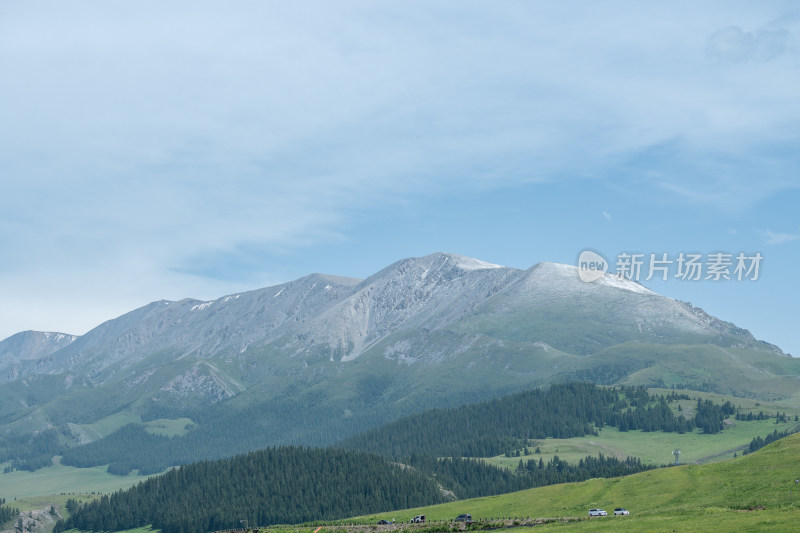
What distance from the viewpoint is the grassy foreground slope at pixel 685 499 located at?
93875mm

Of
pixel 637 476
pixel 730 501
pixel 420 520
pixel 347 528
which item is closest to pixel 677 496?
pixel 730 501

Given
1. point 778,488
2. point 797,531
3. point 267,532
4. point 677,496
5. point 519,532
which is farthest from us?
point 267,532

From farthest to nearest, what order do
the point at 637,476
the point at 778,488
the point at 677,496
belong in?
the point at 637,476, the point at 677,496, the point at 778,488

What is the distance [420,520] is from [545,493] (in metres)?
27.5

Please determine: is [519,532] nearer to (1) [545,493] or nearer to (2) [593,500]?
(2) [593,500]

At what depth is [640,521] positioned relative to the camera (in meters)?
99.1

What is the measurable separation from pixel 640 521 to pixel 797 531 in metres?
22.0

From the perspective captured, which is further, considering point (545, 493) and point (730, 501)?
point (545, 493)

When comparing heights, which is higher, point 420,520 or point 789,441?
point 789,441

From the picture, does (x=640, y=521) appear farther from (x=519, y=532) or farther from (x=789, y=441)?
(x=789, y=441)

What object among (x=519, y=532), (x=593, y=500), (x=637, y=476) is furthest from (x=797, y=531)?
(x=637, y=476)

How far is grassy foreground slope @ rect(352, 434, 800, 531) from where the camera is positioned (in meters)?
93.9

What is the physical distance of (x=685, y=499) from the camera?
128 m

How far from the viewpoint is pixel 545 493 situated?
525 ft
